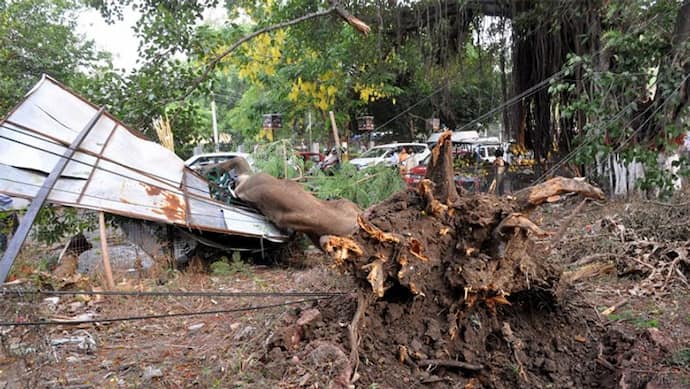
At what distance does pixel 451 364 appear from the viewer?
3361 mm

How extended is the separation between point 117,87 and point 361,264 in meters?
6.03

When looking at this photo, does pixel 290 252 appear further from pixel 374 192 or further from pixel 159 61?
pixel 159 61

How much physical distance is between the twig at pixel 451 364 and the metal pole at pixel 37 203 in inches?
126

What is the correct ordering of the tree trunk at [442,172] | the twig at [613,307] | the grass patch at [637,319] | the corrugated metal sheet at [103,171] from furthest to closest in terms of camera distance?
1. the corrugated metal sheet at [103,171]
2. the twig at [613,307]
3. the grass patch at [637,319]
4. the tree trunk at [442,172]

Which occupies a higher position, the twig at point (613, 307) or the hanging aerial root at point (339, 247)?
the hanging aerial root at point (339, 247)

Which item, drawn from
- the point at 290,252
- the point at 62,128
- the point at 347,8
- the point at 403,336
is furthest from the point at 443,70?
the point at 403,336

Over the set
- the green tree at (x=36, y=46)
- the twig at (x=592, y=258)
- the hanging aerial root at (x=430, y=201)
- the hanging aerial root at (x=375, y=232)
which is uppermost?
the green tree at (x=36, y=46)

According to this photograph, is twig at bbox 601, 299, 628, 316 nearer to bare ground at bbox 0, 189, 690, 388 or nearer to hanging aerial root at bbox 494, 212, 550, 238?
bare ground at bbox 0, 189, 690, 388

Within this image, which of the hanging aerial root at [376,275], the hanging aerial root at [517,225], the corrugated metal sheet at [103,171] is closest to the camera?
the hanging aerial root at [517,225]

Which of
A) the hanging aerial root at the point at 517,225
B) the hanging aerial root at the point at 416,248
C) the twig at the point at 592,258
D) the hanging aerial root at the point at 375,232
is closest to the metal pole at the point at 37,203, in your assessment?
the hanging aerial root at the point at 375,232

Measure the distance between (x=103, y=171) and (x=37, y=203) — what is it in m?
0.93

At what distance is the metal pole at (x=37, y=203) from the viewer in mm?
4305

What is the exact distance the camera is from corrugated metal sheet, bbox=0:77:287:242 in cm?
572

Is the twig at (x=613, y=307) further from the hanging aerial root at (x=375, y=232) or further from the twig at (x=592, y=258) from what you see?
the hanging aerial root at (x=375, y=232)
